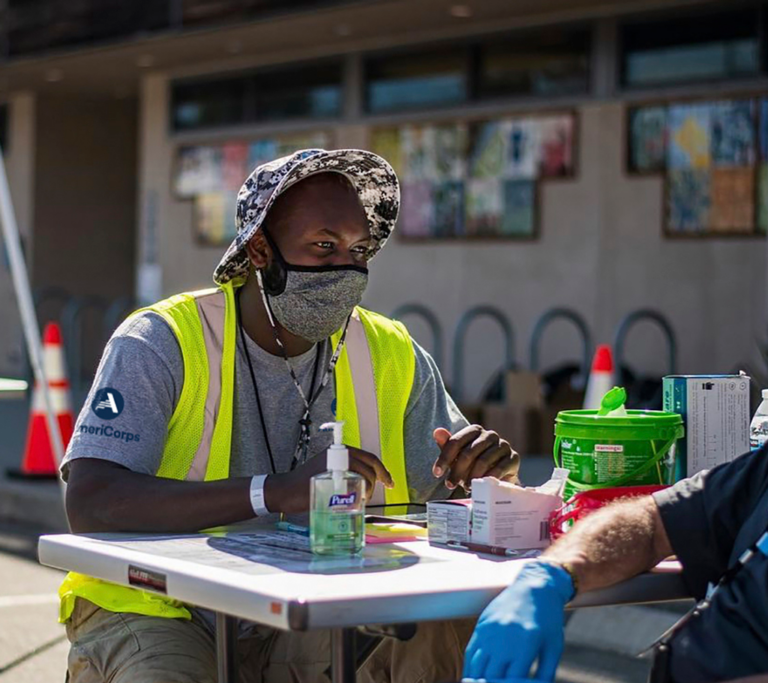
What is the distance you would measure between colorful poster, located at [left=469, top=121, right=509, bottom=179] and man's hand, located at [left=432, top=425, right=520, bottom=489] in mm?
9223

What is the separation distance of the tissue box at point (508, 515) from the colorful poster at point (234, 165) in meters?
12.0

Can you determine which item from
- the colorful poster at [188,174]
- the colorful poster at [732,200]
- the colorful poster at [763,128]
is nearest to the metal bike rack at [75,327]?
the colorful poster at [188,174]

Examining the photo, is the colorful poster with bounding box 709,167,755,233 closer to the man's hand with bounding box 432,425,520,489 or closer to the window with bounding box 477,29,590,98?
the window with bounding box 477,29,590,98

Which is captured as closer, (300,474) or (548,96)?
(300,474)

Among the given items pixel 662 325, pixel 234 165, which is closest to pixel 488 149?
pixel 662 325

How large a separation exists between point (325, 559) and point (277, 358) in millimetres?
913

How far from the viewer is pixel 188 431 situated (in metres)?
3.44

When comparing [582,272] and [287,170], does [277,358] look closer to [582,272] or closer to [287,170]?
[287,170]

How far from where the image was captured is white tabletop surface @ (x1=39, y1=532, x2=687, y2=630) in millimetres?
2486

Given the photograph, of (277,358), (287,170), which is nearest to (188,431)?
(277,358)

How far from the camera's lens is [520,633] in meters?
2.44

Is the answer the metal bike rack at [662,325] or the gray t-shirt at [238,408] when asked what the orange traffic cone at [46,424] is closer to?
the metal bike rack at [662,325]

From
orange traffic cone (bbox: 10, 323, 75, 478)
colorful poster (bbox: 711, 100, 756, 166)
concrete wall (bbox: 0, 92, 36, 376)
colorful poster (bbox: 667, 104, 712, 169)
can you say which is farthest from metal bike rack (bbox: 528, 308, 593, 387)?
concrete wall (bbox: 0, 92, 36, 376)

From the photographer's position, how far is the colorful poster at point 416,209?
13164 mm
